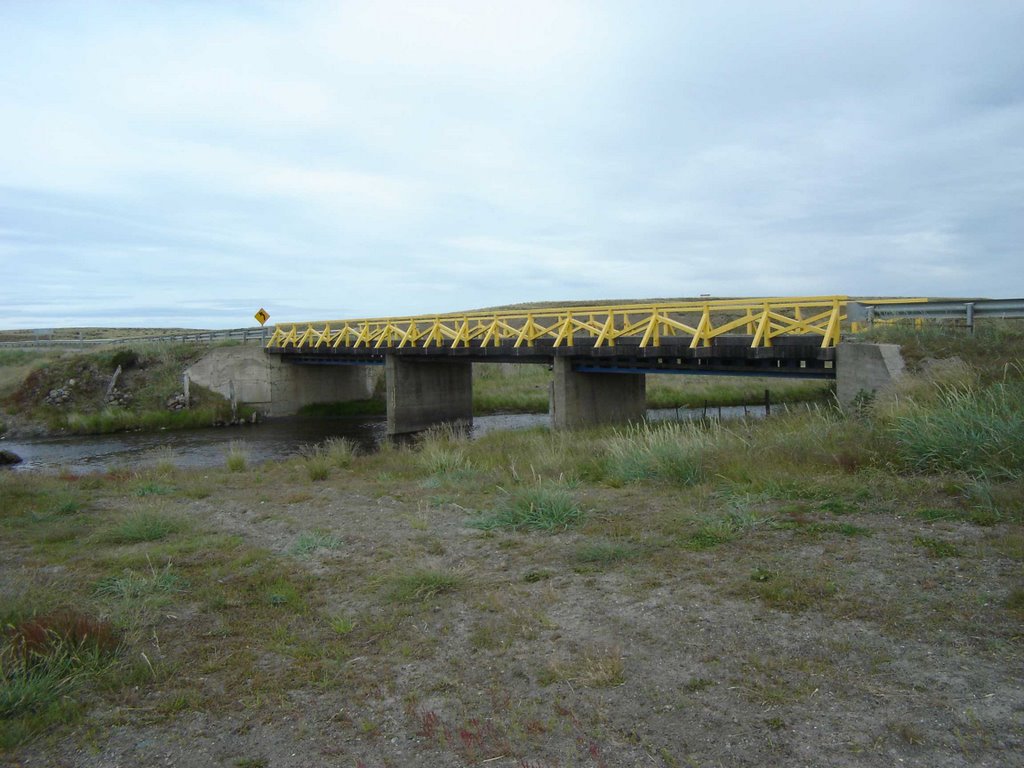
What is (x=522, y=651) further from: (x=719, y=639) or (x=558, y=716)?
(x=719, y=639)

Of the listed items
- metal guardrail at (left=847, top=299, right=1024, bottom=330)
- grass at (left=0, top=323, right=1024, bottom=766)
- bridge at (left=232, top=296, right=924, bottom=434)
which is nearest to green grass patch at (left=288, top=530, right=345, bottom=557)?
grass at (left=0, top=323, right=1024, bottom=766)

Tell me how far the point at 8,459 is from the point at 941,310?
1134 inches

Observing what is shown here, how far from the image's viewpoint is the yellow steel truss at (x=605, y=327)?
1650cm

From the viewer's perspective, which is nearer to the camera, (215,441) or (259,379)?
(215,441)

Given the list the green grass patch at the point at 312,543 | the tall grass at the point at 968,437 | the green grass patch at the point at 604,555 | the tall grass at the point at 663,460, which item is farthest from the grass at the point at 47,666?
the tall grass at the point at 968,437

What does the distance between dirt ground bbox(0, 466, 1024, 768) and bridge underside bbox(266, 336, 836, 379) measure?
32.8 ft

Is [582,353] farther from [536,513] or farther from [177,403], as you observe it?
[177,403]

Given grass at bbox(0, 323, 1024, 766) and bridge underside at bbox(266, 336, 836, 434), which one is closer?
grass at bbox(0, 323, 1024, 766)

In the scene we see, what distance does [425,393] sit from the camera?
3038cm

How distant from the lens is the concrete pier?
115ft

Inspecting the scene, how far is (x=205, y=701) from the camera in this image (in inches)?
171

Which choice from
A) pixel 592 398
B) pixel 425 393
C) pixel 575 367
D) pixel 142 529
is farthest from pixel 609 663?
pixel 425 393

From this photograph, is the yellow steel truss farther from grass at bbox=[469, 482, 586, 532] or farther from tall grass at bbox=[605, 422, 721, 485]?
grass at bbox=[469, 482, 586, 532]

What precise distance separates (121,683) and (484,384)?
34213 mm
